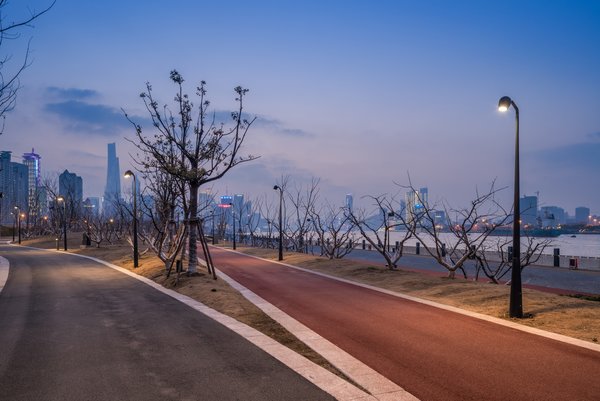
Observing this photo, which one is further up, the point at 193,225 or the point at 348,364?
the point at 193,225

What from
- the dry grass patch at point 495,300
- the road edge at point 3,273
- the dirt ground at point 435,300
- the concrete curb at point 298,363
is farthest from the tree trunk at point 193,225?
the road edge at point 3,273

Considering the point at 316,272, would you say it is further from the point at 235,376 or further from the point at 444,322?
the point at 235,376

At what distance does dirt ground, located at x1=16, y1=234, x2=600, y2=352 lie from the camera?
10.8 m

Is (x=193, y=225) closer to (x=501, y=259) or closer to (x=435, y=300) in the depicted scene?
(x=435, y=300)

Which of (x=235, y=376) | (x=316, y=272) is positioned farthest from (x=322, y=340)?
(x=316, y=272)

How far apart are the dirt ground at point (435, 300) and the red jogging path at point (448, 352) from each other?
1.05 metres

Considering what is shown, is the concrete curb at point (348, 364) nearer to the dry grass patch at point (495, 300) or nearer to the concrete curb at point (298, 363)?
the concrete curb at point (298, 363)

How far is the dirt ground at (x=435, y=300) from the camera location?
35.5 feet

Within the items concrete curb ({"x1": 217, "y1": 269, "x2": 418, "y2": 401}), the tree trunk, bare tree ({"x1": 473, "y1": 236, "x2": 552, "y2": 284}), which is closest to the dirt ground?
concrete curb ({"x1": 217, "y1": 269, "x2": 418, "y2": 401})

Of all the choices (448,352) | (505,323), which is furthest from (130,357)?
(505,323)

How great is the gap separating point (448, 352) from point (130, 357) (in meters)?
6.63

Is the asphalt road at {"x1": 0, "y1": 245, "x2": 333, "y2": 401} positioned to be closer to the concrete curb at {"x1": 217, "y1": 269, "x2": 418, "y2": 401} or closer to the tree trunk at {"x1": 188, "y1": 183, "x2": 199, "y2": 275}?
the concrete curb at {"x1": 217, "y1": 269, "x2": 418, "y2": 401}

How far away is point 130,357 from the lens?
28.0ft

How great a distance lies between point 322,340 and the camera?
33.0ft
